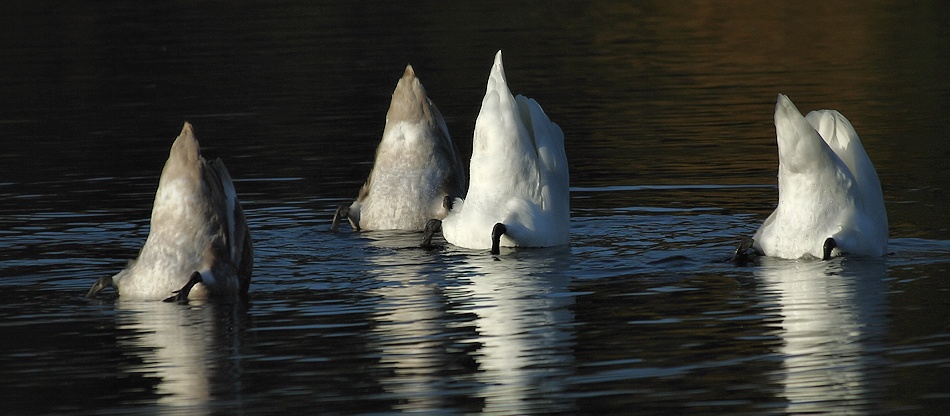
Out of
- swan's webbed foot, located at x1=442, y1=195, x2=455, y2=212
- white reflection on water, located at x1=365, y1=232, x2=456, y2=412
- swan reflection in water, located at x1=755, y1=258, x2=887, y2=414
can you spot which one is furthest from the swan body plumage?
swan reflection in water, located at x1=755, y1=258, x2=887, y2=414

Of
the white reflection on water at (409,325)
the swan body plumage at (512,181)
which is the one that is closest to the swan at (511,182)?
the swan body plumage at (512,181)

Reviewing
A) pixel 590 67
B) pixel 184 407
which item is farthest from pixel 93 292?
pixel 590 67

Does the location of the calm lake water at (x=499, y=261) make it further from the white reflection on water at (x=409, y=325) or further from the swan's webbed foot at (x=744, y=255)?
the swan's webbed foot at (x=744, y=255)

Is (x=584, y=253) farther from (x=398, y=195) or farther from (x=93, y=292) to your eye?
(x=93, y=292)

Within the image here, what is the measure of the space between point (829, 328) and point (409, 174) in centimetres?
496

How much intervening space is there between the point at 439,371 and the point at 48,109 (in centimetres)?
1525

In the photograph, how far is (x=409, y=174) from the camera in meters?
12.9

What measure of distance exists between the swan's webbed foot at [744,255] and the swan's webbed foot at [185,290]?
338 centimetres

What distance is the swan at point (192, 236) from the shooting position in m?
9.66

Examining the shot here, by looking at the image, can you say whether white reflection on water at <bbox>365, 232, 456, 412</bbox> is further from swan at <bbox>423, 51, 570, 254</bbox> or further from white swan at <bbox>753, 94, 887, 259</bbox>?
white swan at <bbox>753, 94, 887, 259</bbox>

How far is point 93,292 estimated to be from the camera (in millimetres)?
10031

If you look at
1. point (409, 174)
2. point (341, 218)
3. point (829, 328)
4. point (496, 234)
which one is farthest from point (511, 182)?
point (829, 328)

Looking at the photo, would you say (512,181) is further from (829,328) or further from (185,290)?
(829,328)

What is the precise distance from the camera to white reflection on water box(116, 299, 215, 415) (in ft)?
25.2
